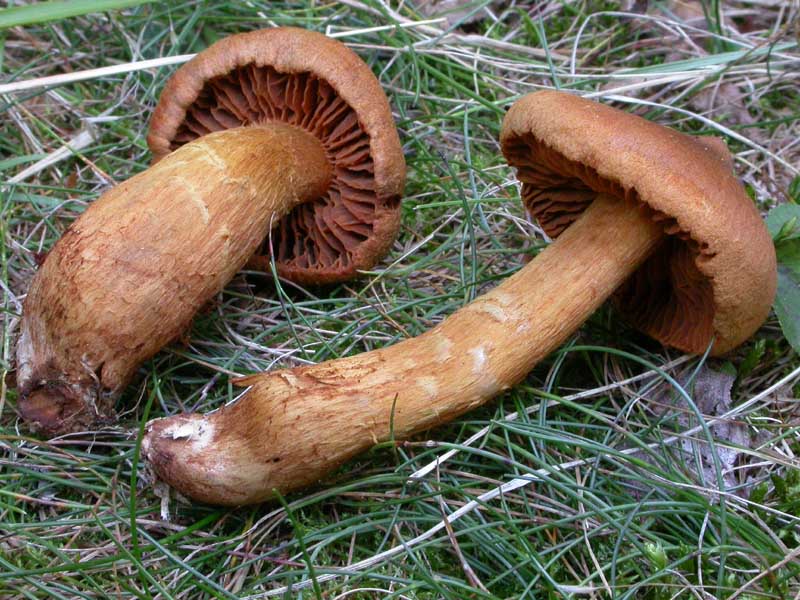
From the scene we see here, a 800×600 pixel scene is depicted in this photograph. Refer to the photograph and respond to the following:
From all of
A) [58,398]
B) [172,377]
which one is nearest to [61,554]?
[58,398]

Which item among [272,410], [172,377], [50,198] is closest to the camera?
[272,410]

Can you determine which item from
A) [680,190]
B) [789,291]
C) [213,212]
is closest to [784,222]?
[789,291]

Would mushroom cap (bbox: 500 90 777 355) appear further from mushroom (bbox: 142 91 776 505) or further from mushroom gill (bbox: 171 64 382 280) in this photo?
mushroom gill (bbox: 171 64 382 280)

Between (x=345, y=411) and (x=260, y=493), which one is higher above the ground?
(x=345, y=411)

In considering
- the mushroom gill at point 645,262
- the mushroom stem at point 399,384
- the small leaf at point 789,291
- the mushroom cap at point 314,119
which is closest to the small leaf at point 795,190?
the small leaf at point 789,291

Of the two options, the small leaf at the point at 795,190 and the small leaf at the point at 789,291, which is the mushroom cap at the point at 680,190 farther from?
the small leaf at the point at 795,190

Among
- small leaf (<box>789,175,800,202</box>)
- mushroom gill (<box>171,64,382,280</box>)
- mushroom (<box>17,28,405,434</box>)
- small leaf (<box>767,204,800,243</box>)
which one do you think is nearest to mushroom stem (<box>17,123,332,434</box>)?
mushroom (<box>17,28,405,434</box>)

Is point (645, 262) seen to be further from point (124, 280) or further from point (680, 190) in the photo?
point (124, 280)

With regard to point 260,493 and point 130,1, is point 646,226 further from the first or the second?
point 130,1
